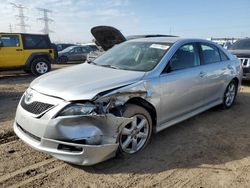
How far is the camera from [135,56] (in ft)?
14.7

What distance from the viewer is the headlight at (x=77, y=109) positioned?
123 inches

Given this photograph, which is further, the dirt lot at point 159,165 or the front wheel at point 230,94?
the front wheel at point 230,94

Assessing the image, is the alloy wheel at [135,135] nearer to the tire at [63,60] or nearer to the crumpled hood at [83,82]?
the crumpled hood at [83,82]

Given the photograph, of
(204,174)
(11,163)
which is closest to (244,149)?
(204,174)

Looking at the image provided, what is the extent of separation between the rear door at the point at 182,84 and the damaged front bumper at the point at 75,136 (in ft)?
3.78

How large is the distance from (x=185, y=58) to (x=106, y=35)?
6465mm

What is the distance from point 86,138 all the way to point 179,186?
1.17 meters

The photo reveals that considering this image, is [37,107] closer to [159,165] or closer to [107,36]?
[159,165]

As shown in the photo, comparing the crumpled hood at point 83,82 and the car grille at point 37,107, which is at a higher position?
the crumpled hood at point 83,82

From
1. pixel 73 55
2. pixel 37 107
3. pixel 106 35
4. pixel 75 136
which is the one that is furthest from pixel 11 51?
pixel 75 136

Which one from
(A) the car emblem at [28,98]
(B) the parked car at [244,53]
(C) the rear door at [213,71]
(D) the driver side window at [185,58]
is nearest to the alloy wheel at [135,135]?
(D) the driver side window at [185,58]

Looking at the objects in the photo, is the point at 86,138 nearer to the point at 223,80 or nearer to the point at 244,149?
the point at 244,149

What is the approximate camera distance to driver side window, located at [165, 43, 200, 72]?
4316 mm

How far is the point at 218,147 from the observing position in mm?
4117
